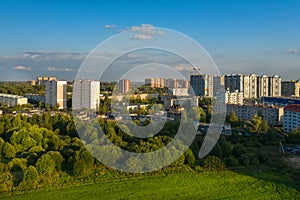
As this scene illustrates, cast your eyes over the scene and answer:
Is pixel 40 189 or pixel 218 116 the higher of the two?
pixel 218 116

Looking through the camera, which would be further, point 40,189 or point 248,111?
point 248,111

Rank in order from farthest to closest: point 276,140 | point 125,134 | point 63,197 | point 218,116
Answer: point 218,116 → point 276,140 → point 125,134 → point 63,197

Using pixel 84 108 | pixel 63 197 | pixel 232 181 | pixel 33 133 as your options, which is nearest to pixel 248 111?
pixel 84 108

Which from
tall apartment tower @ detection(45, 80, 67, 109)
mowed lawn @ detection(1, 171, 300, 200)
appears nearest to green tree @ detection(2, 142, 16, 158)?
mowed lawn @ detection(1, 171, 300, 200)

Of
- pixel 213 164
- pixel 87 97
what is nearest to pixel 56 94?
pixel 87 97

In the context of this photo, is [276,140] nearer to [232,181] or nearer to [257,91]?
[232,181]

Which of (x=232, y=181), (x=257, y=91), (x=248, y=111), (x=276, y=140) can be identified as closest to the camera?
(x=232, y=181)
